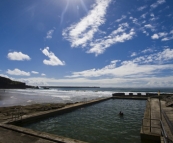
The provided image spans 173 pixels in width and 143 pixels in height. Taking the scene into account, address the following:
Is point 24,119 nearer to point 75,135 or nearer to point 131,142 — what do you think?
point 75,135

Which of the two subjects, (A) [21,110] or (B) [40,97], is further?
(B) [40,97]

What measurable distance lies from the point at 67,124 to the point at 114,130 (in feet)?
13.4

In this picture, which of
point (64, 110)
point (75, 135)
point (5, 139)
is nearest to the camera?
point (5, 139)

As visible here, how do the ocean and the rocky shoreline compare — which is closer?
the rocky shoreline

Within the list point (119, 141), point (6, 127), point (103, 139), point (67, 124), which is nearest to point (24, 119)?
point (6, 127)

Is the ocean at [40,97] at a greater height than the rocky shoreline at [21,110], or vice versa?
the rocky shoreline at [21,110]

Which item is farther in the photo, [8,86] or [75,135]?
[8,86]

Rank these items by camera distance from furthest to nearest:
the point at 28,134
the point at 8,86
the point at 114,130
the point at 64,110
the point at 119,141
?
the point at 8,86 < the point at 64,110 < the point at 114,130 < the point at 119,141 < the point at 28,134

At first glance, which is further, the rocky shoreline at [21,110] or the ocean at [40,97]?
the ocean at [40,97]

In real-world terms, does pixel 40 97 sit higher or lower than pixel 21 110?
lower

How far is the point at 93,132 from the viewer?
1016cm

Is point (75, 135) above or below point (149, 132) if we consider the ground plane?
below

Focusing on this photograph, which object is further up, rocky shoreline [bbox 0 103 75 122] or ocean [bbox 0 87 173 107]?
rocky shoreline [bbox 0 103 75 122]

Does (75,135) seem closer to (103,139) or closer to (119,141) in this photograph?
Result: (103,139)
